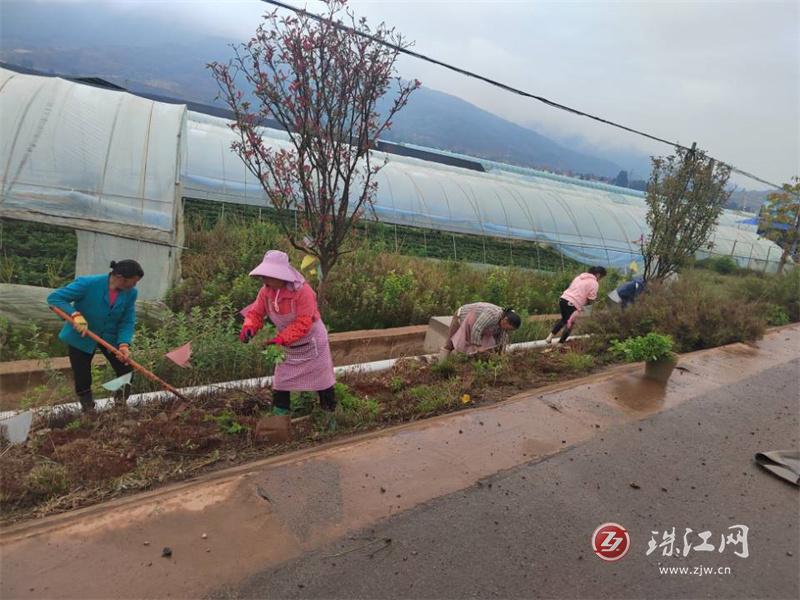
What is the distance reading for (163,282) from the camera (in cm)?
626

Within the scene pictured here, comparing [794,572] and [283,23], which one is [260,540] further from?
[283,23]

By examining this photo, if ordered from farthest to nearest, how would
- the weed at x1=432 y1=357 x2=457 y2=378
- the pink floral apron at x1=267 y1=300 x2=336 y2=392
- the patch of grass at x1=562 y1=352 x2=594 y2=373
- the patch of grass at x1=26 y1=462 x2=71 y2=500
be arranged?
1. the patch of grass at x1=562 y1=352 x2=594 y2=373
2. the weed at x1=432 y1=357 x2=457 y2=378
3. the pink floral apron at x1=267 y1=300 x2=336 y2=392
4. the patch of grass at x1=26 y1=462 x2=71 y2=500

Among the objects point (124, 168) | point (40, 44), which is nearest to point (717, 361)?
point (124, 168)

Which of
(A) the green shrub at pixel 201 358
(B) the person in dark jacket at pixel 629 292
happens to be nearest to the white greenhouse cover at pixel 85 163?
(A) the green shrub at pixel 201 358

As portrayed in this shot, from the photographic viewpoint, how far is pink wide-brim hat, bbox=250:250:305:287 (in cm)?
319

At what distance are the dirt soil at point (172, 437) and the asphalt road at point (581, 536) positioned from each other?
3.24 ft

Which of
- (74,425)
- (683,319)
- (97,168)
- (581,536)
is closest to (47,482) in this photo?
(74,425)

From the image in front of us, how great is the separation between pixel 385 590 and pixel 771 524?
99.0 inches

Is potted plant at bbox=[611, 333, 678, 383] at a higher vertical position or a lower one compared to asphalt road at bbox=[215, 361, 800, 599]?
higher

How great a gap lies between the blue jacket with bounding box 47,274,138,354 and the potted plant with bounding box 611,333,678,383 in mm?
4874

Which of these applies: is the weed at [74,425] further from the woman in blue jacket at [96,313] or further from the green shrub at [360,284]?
the green shrub at [360,284]

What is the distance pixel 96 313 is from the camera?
11.3 feet

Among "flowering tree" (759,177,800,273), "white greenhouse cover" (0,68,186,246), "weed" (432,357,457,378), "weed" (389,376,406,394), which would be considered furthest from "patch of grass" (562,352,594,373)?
"flowering tree" (759,177,800,273)

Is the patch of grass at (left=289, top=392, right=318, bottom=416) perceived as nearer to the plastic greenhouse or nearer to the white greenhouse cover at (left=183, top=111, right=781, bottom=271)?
the plastic greenhouse
